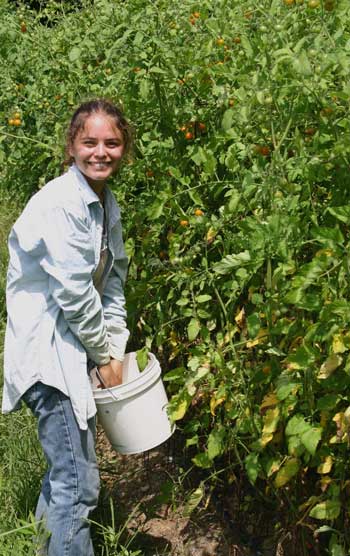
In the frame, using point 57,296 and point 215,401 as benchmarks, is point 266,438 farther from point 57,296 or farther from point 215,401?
point 57,296

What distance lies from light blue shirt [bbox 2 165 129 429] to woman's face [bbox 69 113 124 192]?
35 mm

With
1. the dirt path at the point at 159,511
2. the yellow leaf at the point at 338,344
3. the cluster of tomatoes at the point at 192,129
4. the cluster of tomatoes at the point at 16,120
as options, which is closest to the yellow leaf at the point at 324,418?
the yellow leaf at the point at 338,344

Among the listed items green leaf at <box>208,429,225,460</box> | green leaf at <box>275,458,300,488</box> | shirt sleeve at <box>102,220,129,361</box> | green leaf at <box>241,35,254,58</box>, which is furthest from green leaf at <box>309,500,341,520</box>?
green leaf at <box>241,35,254,58</box>

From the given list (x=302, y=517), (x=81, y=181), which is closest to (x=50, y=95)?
(x=81, y=181)

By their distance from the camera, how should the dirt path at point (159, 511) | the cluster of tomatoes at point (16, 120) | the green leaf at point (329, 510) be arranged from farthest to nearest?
the cluster of tomatoes at point (16, 120) < the dirt path at point (159, 511) < the green leaf at point (329, 510)

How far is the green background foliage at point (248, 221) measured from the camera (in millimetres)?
1939

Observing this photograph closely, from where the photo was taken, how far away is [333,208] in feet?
6.25

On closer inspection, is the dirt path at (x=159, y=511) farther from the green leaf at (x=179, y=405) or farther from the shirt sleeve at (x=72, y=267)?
the shirt sleeve at (x=72, y=267)

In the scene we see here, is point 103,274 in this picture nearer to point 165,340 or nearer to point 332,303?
point 165,340

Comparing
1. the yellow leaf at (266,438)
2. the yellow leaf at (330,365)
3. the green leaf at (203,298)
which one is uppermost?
the green leaf at (203,298)

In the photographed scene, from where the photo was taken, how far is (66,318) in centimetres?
226

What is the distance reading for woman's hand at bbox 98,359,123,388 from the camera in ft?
8.03

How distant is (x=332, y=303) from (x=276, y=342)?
41 cm

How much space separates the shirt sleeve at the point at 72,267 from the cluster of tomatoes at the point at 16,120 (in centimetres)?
137
